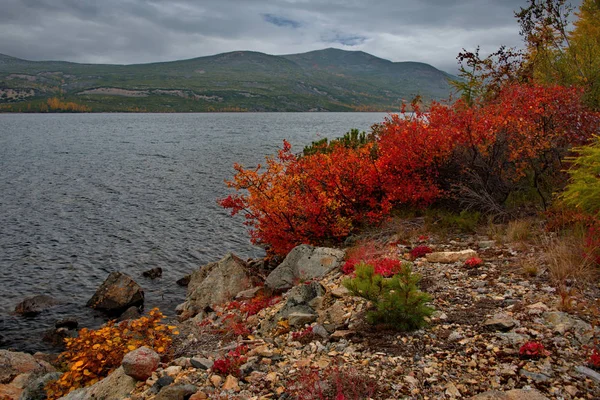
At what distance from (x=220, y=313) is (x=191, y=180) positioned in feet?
103

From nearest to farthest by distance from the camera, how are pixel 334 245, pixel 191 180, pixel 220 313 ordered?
pixel 220 313 < pixel 334 245 < pixel 191 180

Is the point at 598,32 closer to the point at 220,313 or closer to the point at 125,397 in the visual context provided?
the point at 220,313

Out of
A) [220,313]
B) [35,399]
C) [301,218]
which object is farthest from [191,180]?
[35,399]

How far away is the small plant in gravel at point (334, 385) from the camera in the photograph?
575cm

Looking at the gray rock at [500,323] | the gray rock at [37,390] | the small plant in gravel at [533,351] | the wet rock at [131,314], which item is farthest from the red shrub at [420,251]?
the wet rock at [131,314]

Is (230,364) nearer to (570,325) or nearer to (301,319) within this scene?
(301,319)

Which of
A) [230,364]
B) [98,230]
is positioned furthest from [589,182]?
[98,230]

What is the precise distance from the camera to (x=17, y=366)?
12203 millimetres

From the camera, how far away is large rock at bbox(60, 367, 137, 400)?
7.86 m

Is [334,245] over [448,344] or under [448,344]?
under

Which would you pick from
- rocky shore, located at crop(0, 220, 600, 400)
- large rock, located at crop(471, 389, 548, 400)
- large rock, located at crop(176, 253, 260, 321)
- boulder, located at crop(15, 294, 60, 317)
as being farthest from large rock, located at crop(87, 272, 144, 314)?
large rock, located at crop(471, 389, 548, 400)

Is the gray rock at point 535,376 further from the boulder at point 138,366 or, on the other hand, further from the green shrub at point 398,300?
the boulder at point 138,366

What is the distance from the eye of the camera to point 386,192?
663 inches

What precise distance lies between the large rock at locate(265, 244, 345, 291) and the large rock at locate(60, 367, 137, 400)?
6.09 metres
